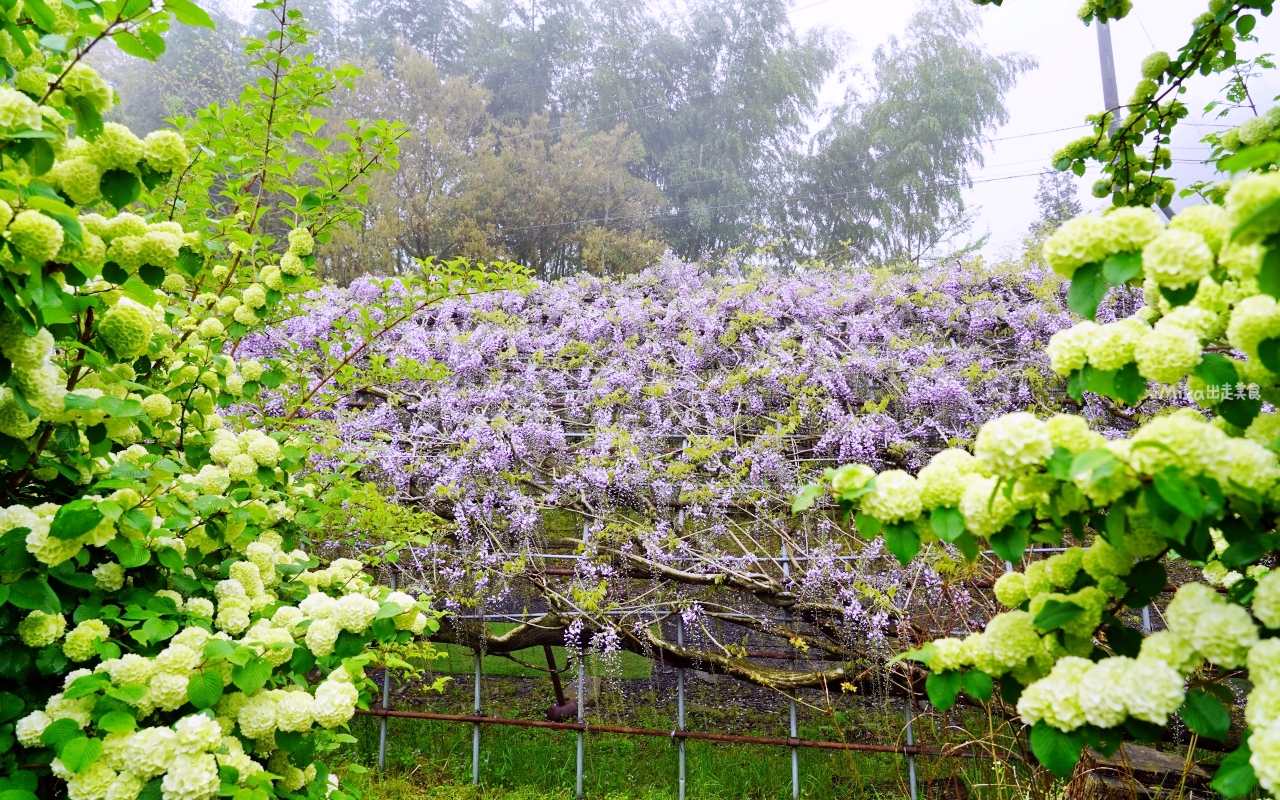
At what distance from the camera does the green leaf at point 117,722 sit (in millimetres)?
991

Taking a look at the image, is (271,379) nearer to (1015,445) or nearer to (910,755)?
(1015,445)

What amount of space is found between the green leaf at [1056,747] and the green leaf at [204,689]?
1162 millimetres

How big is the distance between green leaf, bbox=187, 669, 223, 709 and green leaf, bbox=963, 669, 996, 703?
1.12m

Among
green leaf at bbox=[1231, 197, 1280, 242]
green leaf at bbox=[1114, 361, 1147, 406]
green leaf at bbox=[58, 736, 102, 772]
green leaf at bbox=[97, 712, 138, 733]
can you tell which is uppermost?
green leaf at bbox=[1231, 197, 1280, 242]

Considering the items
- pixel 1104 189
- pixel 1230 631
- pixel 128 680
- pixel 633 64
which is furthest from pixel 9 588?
pixel 633 64

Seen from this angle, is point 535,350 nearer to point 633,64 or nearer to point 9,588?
point 9,588

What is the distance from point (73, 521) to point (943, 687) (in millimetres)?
1271

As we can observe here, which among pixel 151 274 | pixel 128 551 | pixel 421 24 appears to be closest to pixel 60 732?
A: pixel 128 551

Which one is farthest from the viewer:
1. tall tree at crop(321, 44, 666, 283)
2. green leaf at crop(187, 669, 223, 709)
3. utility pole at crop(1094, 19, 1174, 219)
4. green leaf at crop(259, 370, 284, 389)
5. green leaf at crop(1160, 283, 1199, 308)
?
tall tree at crop(321, 44, 666, 283)

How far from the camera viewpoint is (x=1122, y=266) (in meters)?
0.79

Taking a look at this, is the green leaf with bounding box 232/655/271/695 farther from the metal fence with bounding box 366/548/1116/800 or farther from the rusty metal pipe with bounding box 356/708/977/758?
the rusty metal pipe with bounding box 356/708/977/758

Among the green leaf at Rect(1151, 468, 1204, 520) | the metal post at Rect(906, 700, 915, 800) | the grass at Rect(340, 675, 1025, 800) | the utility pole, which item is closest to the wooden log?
the grass at Rect(340, 675, 1025, 800)

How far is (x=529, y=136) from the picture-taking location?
37.2 ft

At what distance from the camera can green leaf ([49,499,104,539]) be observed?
40.5 inches
